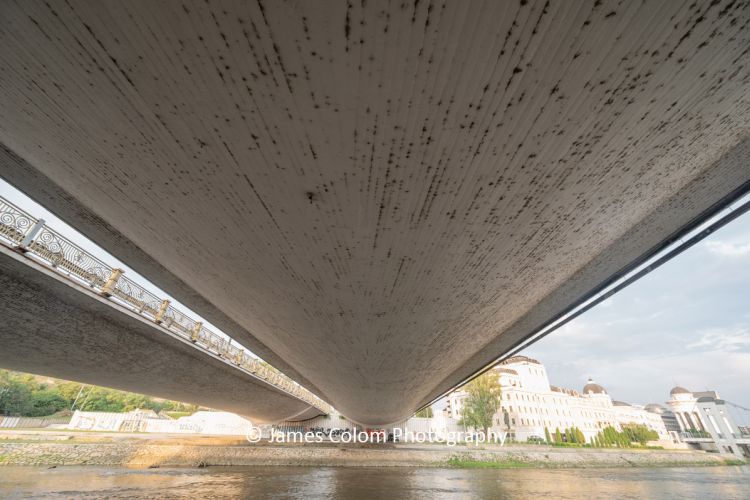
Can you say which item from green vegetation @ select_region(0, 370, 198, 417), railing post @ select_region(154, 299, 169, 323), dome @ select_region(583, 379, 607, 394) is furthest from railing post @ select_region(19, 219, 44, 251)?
dome @ select_region(583, 379, 607, 394)

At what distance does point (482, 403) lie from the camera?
40.7m

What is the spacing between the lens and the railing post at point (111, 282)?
8.64 meters

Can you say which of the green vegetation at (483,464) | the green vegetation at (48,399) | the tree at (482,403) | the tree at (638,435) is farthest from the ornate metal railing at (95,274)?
the tree at (638,435)

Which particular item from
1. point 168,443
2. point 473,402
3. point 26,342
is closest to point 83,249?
point 26,342

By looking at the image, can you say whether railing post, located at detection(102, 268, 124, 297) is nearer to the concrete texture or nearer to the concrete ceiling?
the concrete texture

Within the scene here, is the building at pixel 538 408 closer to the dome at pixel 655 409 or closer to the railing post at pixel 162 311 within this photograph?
the dome at pixel 655 409

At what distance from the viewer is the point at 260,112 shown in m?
2.77

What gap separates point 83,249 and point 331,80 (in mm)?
9337

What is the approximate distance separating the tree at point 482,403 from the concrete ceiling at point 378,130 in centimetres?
4024

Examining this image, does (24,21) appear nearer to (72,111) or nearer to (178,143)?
(72,111)

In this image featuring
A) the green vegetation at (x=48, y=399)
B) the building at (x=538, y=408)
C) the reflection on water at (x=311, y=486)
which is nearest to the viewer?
the reflection on water at (x=311, y=486)

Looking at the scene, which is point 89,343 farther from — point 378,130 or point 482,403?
point 482,403

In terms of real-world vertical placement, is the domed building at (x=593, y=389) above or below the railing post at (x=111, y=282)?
above

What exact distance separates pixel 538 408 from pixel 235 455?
49.2 meters
